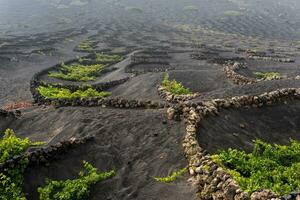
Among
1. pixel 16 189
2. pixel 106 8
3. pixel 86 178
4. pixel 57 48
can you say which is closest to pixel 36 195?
pixel 16 189

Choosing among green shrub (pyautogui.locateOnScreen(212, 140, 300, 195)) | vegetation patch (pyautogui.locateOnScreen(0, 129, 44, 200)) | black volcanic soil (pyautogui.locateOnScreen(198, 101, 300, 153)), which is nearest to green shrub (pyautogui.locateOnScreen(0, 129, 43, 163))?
vegetation patch (pyautogui.locateOnScreen(0, 129, 44, 200))

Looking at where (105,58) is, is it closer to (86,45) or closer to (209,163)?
(86,45)

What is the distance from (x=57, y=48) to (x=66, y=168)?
64.8 metres

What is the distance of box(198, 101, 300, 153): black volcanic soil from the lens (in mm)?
18184

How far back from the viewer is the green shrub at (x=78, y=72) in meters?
49.3

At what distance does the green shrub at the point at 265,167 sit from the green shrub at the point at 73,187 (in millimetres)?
4491

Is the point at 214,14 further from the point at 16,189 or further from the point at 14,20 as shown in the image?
the point at 16,189

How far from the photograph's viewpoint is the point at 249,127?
20641 mm

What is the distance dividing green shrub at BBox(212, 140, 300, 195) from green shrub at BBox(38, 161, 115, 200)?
4.49 metres

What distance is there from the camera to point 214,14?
155m

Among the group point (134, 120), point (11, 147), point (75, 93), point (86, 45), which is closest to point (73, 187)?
point (11, 147)

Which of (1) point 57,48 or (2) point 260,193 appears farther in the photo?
(1) point 57,48

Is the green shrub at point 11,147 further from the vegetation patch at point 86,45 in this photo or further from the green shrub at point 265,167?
the vegetation patch at point 86,45

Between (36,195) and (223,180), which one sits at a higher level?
(223,180)
